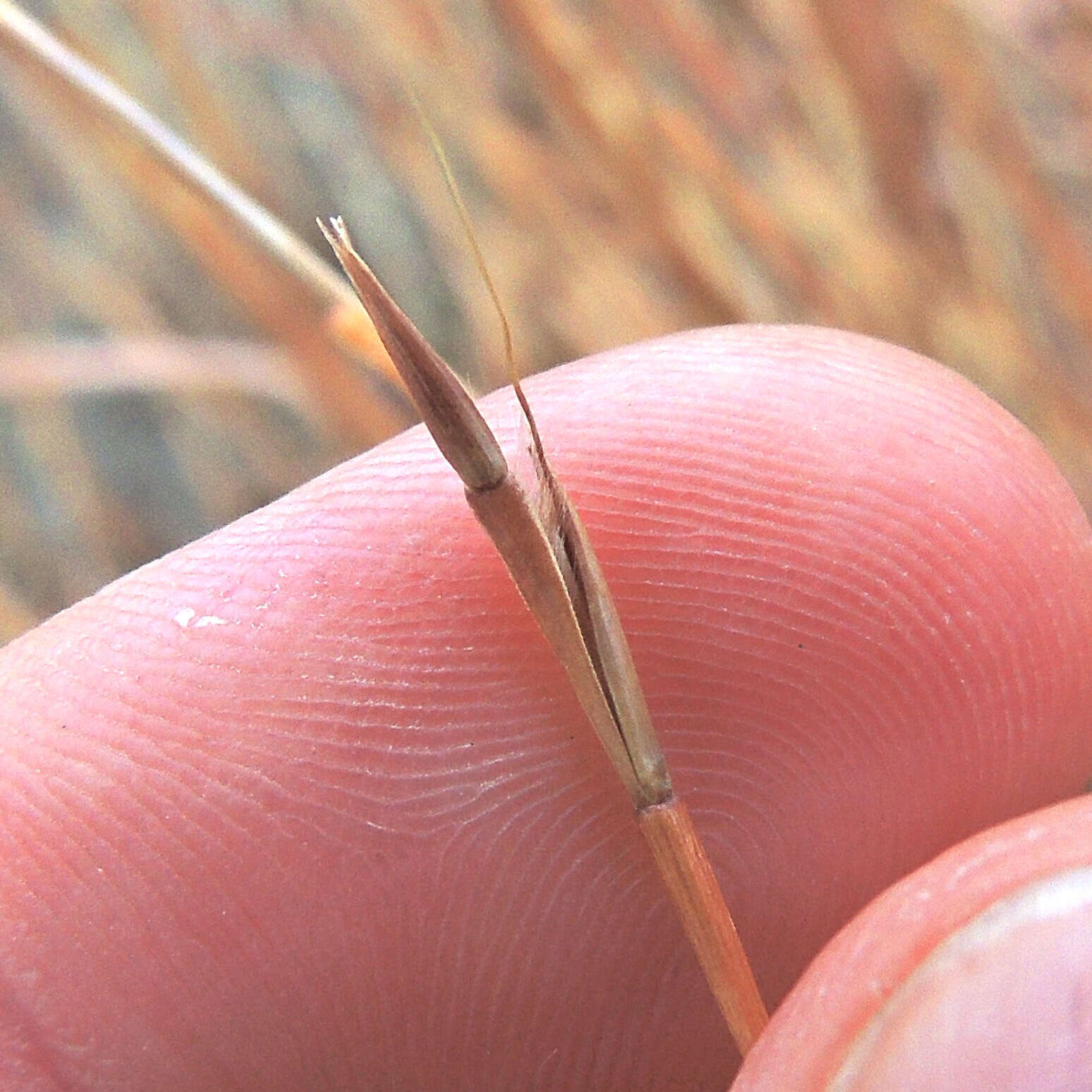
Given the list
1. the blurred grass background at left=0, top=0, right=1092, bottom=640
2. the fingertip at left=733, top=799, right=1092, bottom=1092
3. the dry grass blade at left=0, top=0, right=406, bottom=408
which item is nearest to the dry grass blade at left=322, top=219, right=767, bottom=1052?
the fingertip at left=733, top=799, right=1092, bottom=1092

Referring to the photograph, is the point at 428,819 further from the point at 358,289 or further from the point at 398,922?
the point at 358,289

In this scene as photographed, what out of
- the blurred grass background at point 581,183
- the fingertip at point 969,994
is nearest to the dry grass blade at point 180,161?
the blurred grass background at point 581,183

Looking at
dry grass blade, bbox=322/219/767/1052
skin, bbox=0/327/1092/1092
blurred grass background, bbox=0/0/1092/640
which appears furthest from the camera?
blurred grass background, bbox=0/0/1092/640

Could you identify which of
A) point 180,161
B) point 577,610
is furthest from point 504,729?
point 180,161

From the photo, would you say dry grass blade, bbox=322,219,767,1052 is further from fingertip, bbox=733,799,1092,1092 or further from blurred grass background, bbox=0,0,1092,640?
blurred grass background, bbox=0,0,1092,640

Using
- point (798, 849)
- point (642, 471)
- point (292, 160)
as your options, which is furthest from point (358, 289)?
point (292, 160)
